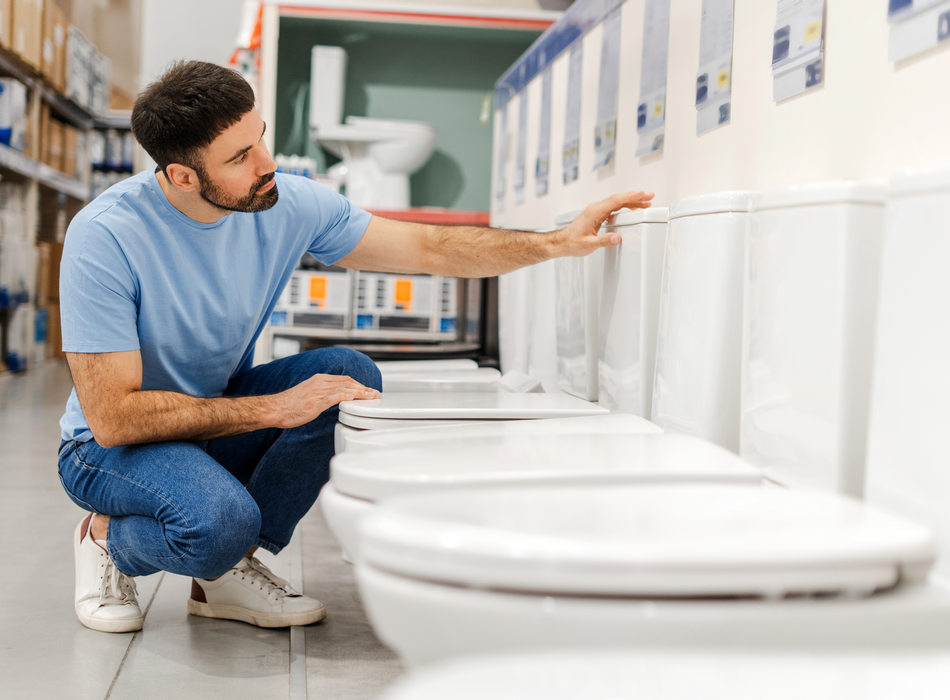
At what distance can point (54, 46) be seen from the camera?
4.73 meters

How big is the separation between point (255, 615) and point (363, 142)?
2.61 metres

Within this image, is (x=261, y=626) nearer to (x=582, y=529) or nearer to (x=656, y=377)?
(x=656, y=377)

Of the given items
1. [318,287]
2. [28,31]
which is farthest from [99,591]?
[28,31]

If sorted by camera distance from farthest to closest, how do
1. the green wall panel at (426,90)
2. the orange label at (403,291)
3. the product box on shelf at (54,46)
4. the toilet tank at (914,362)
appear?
the product box on shelf at (54,46) < the green wall panel at (426,90) < the orange label at (403,291) < the toilet tank at (914,362)

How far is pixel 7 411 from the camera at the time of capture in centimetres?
324

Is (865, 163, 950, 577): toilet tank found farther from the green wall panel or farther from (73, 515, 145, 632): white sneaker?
the green wall panel

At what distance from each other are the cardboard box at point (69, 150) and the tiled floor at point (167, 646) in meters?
4.16

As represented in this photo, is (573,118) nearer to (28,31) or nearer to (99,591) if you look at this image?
(99,591)

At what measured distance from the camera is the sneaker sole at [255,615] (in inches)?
52.7

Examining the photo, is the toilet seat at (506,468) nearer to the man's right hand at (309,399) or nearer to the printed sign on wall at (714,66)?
the man's right hand at (309,399)

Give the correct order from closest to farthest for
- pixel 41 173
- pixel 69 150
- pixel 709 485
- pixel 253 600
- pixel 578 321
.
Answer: pixel 709 485, pixel 253 600, pixel 578 321, pixel 41 173, pixel 69 150

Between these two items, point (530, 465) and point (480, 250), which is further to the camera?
point (480, 250)

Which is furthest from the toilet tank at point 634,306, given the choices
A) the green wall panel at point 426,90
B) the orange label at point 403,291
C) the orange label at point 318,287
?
the green wall panel at point 426,90

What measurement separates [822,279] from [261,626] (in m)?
0.99
